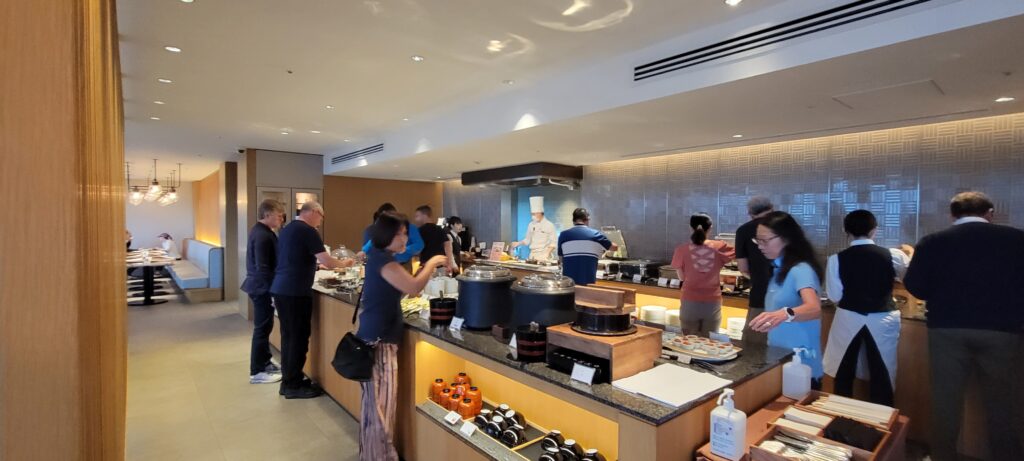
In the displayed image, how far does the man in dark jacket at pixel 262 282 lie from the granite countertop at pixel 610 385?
2.40 m

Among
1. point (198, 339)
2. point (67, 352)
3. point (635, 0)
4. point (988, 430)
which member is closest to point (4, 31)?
point (67, 352)

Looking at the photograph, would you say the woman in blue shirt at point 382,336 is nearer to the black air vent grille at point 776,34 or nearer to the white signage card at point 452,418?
the white signage card at point 452,418

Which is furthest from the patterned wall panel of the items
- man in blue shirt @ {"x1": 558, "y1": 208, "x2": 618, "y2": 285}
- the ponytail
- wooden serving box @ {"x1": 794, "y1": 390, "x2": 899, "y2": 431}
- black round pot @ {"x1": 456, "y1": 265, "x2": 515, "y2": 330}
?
black round pot @ {"x1": 456, "y1": 265, "x2": 515, "y2": 330}

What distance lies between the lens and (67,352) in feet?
2.49

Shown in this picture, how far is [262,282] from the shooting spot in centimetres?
425

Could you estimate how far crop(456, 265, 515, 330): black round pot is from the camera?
7.73 ft

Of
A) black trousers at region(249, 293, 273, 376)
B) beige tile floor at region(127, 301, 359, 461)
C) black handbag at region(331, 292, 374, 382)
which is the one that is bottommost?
beige tile floor at region(127, 301, 359, 461)

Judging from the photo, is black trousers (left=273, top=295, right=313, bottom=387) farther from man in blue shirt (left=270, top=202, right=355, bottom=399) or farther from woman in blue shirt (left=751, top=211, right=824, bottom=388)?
woman in blue shirt (left=751, top=211, right=824, bottom=388)

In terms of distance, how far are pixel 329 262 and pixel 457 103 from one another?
6.74 ft

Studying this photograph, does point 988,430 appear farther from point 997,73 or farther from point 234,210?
point 234,210

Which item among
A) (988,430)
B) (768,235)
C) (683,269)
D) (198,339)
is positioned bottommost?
(198,339)

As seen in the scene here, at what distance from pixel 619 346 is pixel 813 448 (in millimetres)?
655

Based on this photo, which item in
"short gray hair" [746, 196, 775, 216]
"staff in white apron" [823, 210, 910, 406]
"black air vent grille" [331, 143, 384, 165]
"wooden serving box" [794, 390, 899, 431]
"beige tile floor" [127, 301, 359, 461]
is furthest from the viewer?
"black air vent grille" [331, 143, 384, 165]

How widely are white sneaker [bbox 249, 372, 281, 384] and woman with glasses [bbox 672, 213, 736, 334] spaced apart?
12.4 ft
